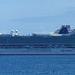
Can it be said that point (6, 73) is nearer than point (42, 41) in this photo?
Yes

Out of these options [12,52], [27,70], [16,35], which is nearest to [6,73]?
[27,70]

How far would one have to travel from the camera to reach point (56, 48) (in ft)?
336

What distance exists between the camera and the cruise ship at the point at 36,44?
10162 centimetres

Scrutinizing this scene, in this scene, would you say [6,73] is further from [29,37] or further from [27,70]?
[29,37]

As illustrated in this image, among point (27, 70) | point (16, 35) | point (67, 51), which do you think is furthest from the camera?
point (16, 35)

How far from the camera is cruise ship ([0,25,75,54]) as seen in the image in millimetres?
101625

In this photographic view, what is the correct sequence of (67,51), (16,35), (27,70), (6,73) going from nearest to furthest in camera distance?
(6,73), (27,70), (67,51), (16,35)

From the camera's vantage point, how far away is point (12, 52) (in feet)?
334

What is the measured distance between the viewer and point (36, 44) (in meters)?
104

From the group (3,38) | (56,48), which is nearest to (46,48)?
(56,48)

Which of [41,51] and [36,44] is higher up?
[36,44]

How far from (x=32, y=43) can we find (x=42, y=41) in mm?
1500

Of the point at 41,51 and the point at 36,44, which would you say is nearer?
the point at 41,51

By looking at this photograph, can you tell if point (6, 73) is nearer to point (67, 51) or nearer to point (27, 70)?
point (27, 70)
